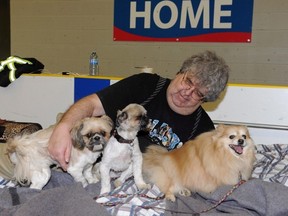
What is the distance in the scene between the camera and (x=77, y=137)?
5.54ft

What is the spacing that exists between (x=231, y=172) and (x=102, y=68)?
3105 millimetres

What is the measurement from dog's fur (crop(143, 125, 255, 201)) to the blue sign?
2.30 metres

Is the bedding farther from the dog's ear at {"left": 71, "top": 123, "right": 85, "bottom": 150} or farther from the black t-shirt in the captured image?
the black t-shirt

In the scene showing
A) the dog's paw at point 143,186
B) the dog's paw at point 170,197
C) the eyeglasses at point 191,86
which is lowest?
the dog's paw at point 170,197

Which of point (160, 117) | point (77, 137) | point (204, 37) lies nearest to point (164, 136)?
point (160, 117)

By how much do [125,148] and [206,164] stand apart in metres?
0.39

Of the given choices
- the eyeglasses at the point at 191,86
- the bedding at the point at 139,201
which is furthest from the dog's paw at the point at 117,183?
the eyeglasses at the point at 191,86

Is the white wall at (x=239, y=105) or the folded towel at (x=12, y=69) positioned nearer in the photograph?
the white wall at (x=239, y=105)

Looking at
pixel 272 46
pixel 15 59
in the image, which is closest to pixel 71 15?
pixel 15 59

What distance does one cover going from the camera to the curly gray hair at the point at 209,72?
192 centimetres

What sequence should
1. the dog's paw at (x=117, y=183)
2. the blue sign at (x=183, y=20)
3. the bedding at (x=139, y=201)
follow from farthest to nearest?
the blue sign at (x=183, y=20), the dog's paw at (x=117, y=183), the bedding at (x=139, y=201)

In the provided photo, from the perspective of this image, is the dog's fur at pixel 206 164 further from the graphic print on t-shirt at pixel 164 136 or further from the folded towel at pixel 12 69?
the folded towel at pixel 12 69

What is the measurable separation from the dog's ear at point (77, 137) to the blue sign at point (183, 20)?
8.70ft

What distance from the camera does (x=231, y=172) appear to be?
1759 mm
